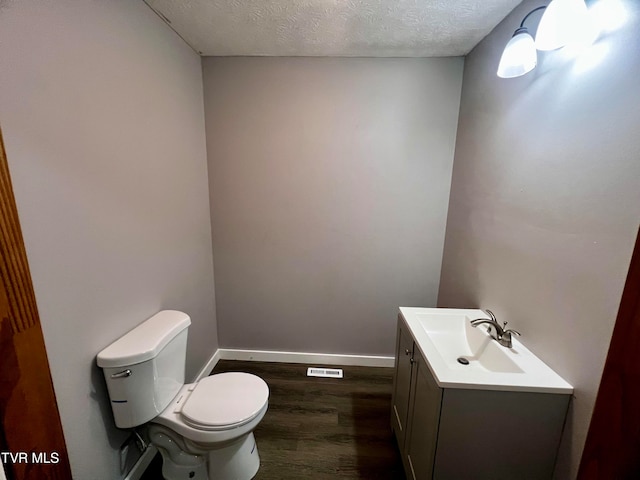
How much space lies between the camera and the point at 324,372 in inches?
90.1

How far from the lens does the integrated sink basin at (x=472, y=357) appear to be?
3.25ft

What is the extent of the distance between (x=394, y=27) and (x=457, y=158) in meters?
0.94

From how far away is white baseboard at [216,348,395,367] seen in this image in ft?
7.79

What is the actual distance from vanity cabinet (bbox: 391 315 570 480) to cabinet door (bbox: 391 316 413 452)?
30cm

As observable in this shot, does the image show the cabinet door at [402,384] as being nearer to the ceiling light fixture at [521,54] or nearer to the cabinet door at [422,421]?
the cabinet door at [422,421]

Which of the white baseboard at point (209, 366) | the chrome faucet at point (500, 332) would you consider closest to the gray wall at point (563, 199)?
the chrome faucet at point (500, 332)

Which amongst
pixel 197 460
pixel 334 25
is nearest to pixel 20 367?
pixel 197 460

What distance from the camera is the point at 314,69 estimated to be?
6.33 feet

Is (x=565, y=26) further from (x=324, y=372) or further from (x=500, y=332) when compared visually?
(x=324, y=372)

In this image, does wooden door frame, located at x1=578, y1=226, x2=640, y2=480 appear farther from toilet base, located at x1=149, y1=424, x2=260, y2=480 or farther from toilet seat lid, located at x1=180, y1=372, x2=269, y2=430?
toilet base, located at x1=149, y1=424, x2=260, y2=480

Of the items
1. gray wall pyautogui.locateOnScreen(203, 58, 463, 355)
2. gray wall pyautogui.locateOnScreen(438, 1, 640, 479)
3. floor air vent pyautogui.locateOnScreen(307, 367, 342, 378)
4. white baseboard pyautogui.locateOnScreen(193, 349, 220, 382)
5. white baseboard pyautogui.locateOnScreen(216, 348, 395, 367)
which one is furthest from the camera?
white baseboard pyautogui.locateOnScreen(216, 348, 395, 367)

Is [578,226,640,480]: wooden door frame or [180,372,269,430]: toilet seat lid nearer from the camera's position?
[578,226,640,480]: wooden door frame

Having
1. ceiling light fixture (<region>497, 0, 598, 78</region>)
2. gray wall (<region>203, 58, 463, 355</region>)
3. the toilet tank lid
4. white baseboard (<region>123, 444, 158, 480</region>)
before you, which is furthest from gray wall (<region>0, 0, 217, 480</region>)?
ceiling light fixture (<region>497, 0, 598, 78</region>)

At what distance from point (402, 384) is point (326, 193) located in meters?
1.38
